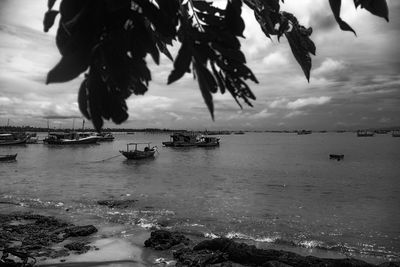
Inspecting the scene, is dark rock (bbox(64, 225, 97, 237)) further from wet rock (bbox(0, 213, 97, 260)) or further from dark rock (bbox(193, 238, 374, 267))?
dark rock (bbox(193, 238, 374, 267))

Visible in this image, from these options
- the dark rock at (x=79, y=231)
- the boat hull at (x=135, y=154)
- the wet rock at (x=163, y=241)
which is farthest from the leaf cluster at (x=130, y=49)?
the boat hull at (x=135, y=154)

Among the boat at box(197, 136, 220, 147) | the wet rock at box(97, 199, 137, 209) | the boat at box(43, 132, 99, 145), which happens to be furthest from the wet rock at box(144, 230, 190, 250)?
the boat at box(43, 132, 99, 145)

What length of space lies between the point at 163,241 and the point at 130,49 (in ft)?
44.7

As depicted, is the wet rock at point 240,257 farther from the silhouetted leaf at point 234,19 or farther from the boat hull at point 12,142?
the boat hull at point 12,142

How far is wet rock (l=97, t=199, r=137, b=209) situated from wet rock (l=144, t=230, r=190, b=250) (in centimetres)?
891

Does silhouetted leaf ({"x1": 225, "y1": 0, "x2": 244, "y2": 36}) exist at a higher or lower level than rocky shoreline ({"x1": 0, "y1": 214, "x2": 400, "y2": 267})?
higher

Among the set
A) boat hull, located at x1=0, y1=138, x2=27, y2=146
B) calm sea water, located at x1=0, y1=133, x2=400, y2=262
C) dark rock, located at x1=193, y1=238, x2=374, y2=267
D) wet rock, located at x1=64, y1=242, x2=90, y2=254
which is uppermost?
boat hull, located at x1=0, y1=138, x2=27, y2=146

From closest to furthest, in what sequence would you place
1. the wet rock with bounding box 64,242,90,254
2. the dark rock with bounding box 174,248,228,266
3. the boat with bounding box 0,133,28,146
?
1. the dark rock with bounding box 174,248,228,266
2. the wet rock with bounding box 64,242,90,254
3. the boat with bounding box 0,133,28,146

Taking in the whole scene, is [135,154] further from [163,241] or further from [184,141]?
[163,241]

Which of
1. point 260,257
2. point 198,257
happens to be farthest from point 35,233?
point 260,257

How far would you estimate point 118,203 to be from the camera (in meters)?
23.6

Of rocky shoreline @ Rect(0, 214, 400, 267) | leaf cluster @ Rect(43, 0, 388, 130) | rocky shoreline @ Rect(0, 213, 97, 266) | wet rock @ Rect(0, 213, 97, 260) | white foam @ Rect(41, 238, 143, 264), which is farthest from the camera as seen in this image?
wet rock @ Rect(0, 213, 97, 260)

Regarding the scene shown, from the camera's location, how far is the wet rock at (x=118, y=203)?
22.8m

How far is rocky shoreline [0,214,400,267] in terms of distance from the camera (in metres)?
11.3
